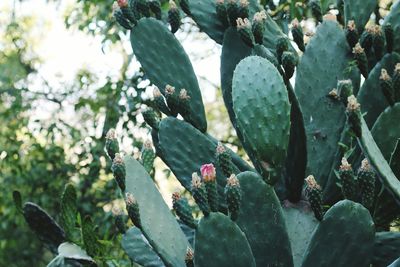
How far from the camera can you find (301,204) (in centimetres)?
206

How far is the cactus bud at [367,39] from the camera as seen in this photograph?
2.13 m

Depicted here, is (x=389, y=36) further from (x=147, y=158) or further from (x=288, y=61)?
(x=147, y=158)

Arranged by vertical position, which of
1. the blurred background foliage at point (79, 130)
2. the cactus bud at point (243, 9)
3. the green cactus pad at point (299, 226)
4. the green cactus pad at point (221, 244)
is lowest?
the blurred background foliage at point (79, 130)

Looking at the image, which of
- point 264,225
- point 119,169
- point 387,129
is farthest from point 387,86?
point 119,169

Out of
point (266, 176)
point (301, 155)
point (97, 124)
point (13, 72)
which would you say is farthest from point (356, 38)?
point (13, 72)

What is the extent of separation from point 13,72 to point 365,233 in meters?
5.08

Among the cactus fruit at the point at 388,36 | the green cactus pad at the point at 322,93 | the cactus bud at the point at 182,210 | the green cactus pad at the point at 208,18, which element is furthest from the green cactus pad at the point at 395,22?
the cactus bud at the point at 182,210

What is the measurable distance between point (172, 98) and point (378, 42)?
1.91 ft

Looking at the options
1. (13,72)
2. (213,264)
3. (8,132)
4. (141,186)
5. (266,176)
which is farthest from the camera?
(13,72)

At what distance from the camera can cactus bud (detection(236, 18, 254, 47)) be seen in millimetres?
2080

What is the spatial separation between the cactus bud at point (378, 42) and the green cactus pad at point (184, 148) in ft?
1.69

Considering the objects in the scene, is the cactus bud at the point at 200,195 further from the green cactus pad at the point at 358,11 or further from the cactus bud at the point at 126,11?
the green cactus pad at the point at 358,11

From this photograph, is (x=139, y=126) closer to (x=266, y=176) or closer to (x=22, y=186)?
(x=22, y=186)

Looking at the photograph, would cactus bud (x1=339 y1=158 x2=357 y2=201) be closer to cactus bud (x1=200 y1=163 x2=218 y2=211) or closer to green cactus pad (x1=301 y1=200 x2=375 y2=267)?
green cactus pad (x1=301 y1=200 x2=375 y2=267)
